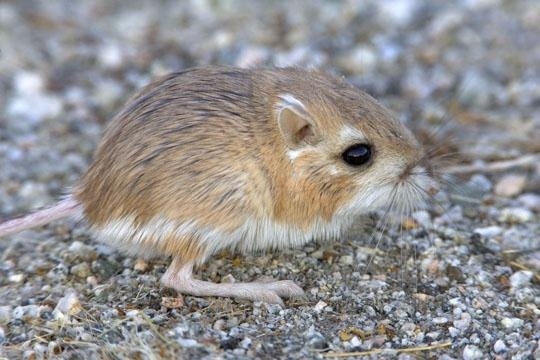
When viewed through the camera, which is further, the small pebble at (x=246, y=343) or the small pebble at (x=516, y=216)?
the small pebble at (x=516, y=216)

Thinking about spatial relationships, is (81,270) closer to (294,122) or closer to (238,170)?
(238,170)

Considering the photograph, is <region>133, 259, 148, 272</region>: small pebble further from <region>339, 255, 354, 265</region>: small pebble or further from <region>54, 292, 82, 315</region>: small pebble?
<region>339, 255, 354, 265</region>: small pebble

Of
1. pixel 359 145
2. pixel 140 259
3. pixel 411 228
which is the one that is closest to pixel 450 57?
pixel 411 228

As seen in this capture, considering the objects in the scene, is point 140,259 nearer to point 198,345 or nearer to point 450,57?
point 198,345

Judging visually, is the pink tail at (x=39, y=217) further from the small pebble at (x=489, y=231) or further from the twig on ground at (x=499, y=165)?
the twig on ground at (x=499, y=165)

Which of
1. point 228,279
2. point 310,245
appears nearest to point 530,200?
point 310,245

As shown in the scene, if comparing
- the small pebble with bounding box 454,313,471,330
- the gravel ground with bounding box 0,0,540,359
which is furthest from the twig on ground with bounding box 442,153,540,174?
the small pebble with bounding box 454,313,471,330

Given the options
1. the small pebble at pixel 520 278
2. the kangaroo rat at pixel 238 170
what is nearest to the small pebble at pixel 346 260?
the kangaroo rat at pixel 238 170

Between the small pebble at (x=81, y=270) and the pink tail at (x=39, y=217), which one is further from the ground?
the pink tail at (x=39, y=217)
